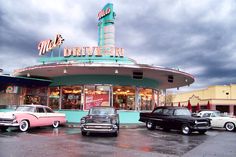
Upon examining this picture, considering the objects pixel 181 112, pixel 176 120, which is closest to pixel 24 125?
pixel 176 120

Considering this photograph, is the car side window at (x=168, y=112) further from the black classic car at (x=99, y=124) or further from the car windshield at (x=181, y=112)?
the black classic car at (x=99, y=124)

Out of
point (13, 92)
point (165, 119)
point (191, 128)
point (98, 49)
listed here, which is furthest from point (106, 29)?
point (191, 128)

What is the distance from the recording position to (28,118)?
16641mm

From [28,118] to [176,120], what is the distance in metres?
9.61

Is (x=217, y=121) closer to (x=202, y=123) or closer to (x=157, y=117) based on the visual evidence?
(x=202, y=123)

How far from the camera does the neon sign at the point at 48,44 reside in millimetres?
23891

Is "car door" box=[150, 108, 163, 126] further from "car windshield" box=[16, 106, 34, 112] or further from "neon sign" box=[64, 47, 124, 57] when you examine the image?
"car windshield" box=[16, 106, 34, 112]

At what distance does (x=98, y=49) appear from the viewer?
2308 cm

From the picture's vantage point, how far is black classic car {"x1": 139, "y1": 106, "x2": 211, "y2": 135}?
1697cm

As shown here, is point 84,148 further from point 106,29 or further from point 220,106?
point 220,106

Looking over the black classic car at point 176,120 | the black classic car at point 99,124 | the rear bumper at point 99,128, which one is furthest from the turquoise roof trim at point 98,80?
the rear bumper at point 99,128

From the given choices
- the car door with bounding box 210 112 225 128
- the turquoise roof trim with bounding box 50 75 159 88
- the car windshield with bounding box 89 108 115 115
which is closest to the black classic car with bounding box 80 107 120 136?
the car windshield with bounding box 89 108 115 115

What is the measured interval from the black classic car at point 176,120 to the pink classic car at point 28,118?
274 inches

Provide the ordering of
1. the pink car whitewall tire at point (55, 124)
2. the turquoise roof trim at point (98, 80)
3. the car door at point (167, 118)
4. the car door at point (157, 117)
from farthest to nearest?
the turquoise roof trim at point (98, 80)
the pink car whitewall tire at point (55, 124)
the car door at point (157, 117)
the car door at point (167, 118)
